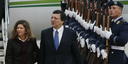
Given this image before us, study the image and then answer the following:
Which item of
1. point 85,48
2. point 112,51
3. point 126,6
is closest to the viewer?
point 112,51

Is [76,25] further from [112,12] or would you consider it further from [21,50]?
[21,50]

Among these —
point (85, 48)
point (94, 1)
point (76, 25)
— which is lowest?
point (85, 48)

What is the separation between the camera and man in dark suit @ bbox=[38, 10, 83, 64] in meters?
3.42

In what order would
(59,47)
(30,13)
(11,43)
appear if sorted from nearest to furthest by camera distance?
(59,47) < (11,43) < (30,13)

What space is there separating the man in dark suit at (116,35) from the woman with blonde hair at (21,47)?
121 centimetres

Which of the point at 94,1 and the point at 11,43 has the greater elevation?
the point at 94,1

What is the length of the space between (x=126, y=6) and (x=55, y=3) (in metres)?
2.56

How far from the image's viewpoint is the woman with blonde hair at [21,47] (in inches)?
146

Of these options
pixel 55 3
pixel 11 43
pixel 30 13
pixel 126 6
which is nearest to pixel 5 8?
pixel 30 13

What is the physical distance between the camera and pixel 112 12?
421 cm

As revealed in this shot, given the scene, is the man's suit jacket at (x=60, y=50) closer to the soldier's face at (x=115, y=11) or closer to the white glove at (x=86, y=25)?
the soldier's face at (x=115, y=11)

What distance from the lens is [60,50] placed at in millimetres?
3432

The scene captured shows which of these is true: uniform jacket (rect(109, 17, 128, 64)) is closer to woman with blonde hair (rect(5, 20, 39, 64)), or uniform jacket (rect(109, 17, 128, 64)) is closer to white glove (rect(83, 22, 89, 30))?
white glove (rect(83, 22, 89, 30))

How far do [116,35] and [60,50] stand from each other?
46.2 inches
